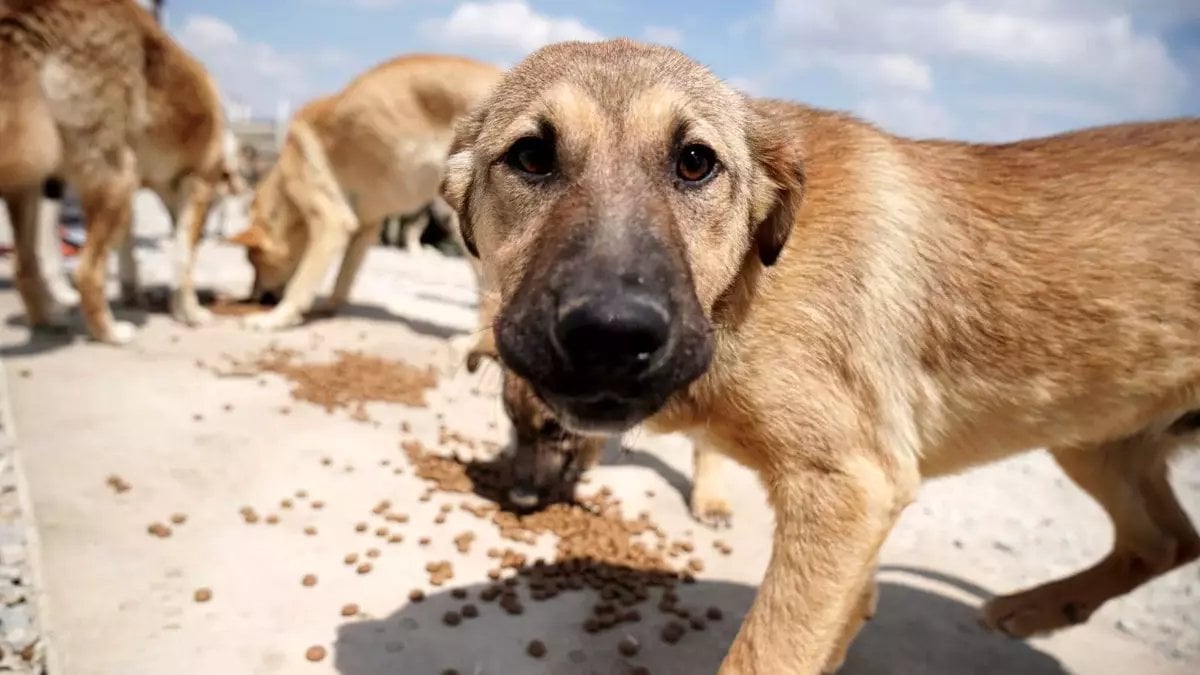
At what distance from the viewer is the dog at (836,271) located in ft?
7.25

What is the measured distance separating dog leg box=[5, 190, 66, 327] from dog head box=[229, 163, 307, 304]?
2.09 meters

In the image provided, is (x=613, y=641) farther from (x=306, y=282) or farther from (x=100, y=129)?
(x=306, y=282)

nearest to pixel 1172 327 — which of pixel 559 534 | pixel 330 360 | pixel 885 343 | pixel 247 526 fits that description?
pixel 885 343

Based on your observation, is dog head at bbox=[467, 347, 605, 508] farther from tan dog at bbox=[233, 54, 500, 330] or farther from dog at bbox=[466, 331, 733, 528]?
tan dog at bbox=[233, 54, 500, 330]

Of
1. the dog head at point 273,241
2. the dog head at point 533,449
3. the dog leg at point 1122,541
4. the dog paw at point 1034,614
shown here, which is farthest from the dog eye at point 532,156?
the dog head at point 273,241

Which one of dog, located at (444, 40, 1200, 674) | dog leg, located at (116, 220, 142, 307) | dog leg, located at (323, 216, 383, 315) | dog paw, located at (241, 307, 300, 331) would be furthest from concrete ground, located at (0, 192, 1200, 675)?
dog leg, located at (323, 216, 383, 315)

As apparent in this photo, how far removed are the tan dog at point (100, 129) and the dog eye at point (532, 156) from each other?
4.98 m

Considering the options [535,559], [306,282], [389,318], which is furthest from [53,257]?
[535,559]

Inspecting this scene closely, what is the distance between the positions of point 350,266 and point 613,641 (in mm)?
6488

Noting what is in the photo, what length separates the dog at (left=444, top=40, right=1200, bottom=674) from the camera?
7.25 feet

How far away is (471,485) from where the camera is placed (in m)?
4.38

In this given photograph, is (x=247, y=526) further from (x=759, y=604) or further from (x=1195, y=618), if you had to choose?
(x=1195, y=618)

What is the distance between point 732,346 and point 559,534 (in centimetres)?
203

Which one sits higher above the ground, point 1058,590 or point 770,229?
point 770,229
